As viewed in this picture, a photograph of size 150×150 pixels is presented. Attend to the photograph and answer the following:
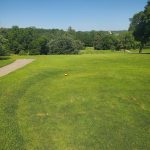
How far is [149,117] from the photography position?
15.0 meters

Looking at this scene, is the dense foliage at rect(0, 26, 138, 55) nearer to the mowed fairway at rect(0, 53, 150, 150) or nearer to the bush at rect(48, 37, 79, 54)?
the bush at rect(48, 37, 79, 54)

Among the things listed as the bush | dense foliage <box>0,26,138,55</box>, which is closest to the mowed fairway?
dense foliage <box>0,26,138,55</box>

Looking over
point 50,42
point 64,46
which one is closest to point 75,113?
point 64,46

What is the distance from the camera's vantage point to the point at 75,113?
50.8 ft

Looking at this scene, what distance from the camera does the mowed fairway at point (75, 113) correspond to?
11680mm

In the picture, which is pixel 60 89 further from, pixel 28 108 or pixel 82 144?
pixel 82 144

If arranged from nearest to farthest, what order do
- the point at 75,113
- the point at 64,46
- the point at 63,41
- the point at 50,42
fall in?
the point at 75,113, the point at 63,41, the point at 64,46, the point at 50,42

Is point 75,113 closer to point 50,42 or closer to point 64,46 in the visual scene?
point 64,46

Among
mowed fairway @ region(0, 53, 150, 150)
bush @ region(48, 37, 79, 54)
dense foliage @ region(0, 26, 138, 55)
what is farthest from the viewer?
dense foliage @ region(0, 26, 138, 55)

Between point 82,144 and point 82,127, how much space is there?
1.85 metres

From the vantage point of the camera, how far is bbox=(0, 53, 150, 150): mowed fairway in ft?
38.3

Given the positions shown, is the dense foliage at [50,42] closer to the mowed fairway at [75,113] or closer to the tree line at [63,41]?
the tree line at [63,41]

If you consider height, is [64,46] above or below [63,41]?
below

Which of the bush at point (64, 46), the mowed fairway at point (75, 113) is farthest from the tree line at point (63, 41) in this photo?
the mowed fairway at point (75, 113)
